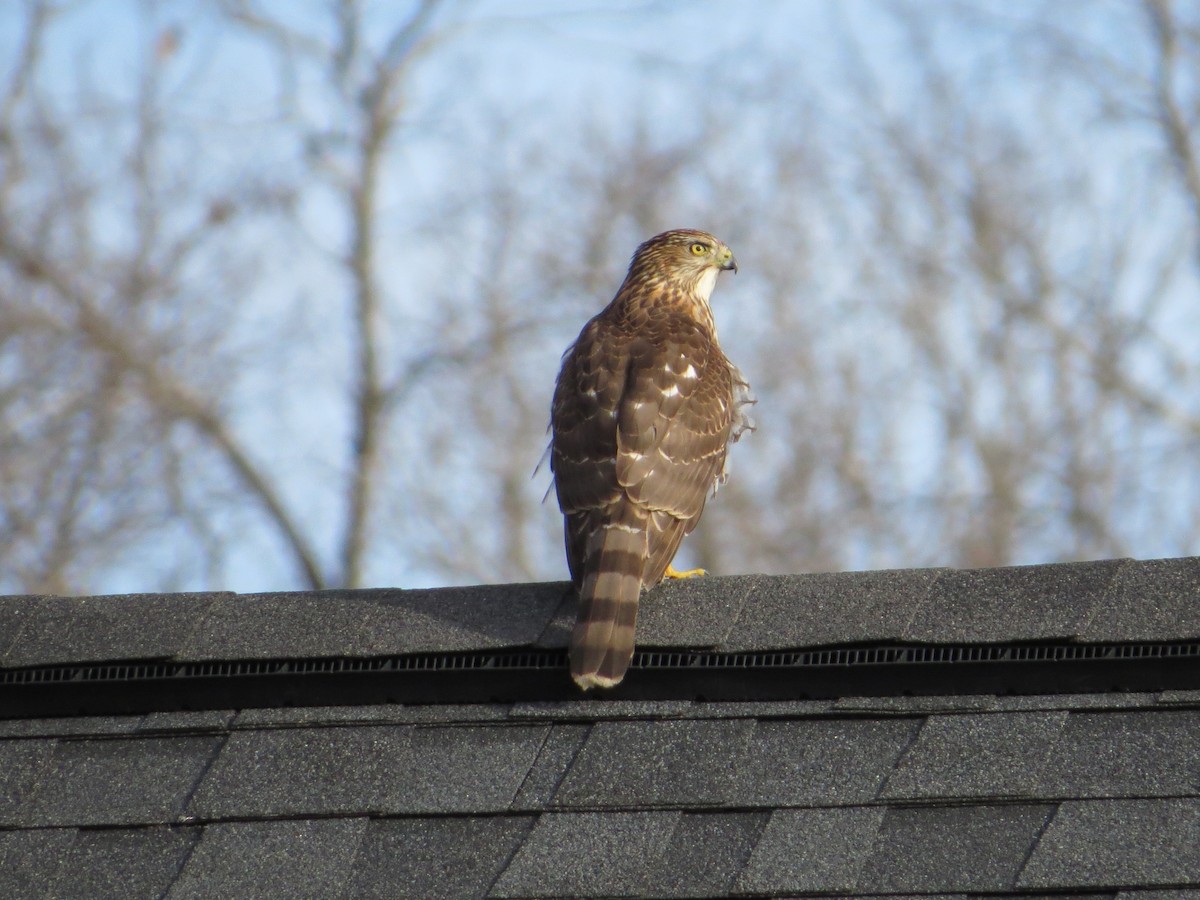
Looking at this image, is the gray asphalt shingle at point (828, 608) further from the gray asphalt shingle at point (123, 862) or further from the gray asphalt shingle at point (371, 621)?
the gray asphalt shingle at point (123, 862)

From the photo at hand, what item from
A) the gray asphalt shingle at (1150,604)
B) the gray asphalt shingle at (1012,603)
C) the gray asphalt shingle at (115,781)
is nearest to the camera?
the gray asphalt shingle at (1150,604)

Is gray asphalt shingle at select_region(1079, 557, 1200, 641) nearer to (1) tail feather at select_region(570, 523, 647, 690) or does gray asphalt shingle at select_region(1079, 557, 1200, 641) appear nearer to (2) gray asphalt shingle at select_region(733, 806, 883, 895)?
(2) gray asphalt shingle at select_region(733, 806, 883, 895)

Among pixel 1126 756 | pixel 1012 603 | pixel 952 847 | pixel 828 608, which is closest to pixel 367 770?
pixel 828 608

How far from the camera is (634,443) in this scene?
16.5ft

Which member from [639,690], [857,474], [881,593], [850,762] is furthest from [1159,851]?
[857,474]

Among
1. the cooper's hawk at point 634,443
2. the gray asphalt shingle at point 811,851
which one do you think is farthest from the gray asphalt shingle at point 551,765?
the gray asphalt shingle at point 811,851

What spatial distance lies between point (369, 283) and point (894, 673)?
20.5 meters

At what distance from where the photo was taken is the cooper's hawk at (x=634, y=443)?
428 centimetres

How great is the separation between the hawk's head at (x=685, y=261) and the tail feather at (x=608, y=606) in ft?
8.85

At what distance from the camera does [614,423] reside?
16.8ft

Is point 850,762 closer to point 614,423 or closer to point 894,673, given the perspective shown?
point 894,673

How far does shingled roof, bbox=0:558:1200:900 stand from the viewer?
287 cm

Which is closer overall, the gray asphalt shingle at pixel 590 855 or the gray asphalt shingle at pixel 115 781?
the gray asphalt shingle at pixel 590 855

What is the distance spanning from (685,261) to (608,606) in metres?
3.75
